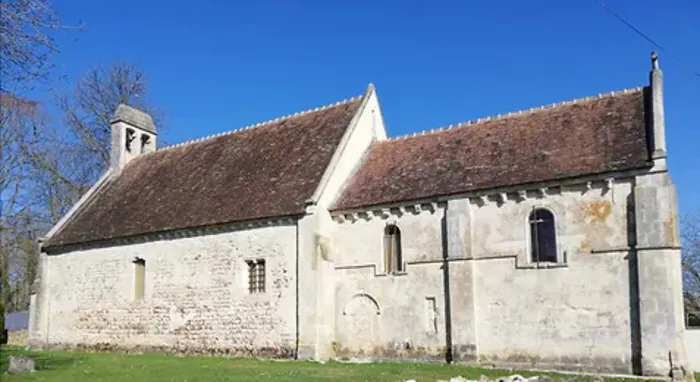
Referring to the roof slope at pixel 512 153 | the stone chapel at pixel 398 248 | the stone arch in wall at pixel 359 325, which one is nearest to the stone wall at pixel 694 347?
the stone chapel at pixel 398 248

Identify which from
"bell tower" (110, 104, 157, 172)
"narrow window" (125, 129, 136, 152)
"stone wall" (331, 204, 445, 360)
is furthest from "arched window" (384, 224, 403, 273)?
"narrow window" (125, 129, 136, 152)

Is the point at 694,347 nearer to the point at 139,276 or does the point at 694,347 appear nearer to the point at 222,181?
the point at 222,181

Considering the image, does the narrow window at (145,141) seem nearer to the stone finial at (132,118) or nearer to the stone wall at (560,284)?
the stone finial at (132,118)

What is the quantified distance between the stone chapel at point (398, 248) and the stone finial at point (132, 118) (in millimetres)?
5590

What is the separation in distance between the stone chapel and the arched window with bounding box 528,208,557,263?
0.14 ft

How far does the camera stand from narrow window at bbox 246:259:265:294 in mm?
23469

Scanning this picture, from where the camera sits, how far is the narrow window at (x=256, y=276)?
23.5 metres

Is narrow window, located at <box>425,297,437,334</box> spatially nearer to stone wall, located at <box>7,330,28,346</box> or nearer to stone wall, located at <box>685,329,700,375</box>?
stone wall, located at <box>685,329,700,375</box>

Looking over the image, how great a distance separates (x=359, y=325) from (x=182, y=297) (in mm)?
7363

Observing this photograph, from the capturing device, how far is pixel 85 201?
32.0 meters

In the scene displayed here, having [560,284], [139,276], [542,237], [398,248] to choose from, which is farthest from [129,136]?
[560,284]

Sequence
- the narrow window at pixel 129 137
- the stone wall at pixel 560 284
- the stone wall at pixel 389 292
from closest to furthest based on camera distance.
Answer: the stone wall at pixel 560 284
the stone wall at pixel 389 292
the narrow window at pixel 129 137

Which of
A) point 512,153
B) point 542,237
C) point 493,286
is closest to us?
point 542,237

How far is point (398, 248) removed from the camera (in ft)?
72.1
